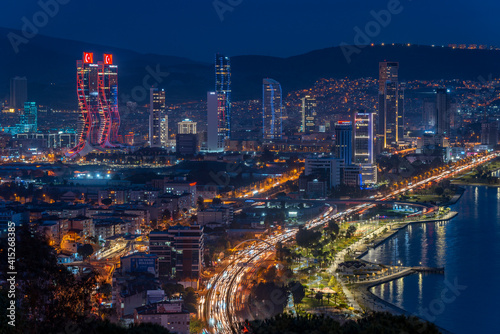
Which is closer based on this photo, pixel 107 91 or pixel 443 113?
pixel 107 91

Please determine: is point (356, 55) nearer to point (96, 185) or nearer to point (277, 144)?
point (277, 144)

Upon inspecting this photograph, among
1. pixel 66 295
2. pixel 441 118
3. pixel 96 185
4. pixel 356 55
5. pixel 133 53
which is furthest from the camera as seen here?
pixel 133 53

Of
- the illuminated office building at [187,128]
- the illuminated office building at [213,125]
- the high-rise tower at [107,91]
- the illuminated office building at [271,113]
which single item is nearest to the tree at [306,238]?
the high-rise tower at [107,91]

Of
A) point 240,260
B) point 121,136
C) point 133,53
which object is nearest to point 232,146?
point 121,136

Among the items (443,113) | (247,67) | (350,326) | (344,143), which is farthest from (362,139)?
(247,67)

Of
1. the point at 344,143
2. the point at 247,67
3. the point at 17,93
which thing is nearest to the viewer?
the point at 344,143

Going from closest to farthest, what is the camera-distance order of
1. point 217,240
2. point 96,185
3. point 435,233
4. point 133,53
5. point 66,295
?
point 66,295, point 217,240, point 435,233, point 96,185, point 133,53

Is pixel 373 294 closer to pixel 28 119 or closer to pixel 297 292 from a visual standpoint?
pixel 297 292
